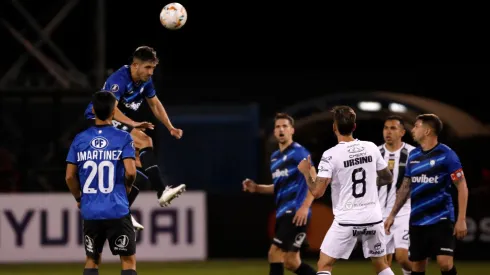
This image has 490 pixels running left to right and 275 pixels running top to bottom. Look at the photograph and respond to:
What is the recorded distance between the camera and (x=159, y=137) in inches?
655

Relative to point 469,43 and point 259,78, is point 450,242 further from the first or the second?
point 469,43

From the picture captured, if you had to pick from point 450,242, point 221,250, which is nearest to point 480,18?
point 221,250

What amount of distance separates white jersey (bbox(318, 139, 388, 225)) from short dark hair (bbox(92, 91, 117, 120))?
182 centimetres

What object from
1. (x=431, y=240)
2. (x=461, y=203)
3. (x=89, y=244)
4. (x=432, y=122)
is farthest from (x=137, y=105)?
(x=461, y=203)

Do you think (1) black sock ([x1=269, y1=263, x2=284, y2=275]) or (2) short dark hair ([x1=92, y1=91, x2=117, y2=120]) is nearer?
(2) short dark hair ([x1=92, y1=91, x2=117, y2=120])

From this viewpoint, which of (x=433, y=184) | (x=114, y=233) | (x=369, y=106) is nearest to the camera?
(x=114, y=233)

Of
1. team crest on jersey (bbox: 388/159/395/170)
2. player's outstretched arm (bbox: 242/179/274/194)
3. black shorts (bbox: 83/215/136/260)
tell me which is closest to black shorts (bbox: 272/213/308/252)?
player's outstretched arm (bbox: 242/179/274/194)

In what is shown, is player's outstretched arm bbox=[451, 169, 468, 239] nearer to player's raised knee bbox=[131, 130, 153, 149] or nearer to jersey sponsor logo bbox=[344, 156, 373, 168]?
jersey sponsor logo bbox=[344, 156, 373, 168]

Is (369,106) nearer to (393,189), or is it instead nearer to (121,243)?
(393,189)

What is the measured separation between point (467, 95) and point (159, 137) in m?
8.76

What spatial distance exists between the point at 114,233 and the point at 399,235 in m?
3.69

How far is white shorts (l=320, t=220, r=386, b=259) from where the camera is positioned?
9.47m

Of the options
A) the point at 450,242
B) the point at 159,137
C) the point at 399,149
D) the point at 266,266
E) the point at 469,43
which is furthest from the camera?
the point at 469,43

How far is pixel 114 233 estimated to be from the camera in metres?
9.27
